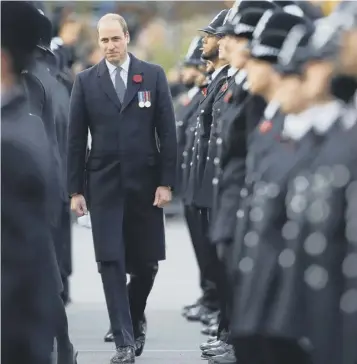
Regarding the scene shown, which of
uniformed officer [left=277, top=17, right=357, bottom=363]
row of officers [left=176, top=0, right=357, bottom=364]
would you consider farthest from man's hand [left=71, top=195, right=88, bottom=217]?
uniformed officer [left=277, top=17, right=357, bottom=363]

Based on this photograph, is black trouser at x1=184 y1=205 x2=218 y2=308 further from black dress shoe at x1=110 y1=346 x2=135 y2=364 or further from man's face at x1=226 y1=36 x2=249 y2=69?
man's face at x1=226 y1=36 x2=249 y2=69

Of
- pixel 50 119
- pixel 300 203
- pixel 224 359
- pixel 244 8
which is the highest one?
pixel 244 8

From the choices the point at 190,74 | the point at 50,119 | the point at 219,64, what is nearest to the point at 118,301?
the point at 50,119

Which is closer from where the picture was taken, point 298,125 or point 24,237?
point 24,237

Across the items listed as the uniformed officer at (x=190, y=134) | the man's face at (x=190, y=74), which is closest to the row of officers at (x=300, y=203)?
the uniformed officer at (x=190, y=134)

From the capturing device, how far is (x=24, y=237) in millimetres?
4699

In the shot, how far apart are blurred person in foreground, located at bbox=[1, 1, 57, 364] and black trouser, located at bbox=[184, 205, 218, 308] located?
141 inches

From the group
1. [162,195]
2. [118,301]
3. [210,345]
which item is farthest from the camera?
[210,345]

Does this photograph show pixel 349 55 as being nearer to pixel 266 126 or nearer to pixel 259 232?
pixel 266 126

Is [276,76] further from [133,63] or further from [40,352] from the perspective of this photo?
[133,63]

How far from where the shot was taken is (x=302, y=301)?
4777mm

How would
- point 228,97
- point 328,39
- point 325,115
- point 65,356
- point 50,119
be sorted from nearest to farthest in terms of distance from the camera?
point 325,115
point 328,39
point 65,356
point 228,97
point 50,119

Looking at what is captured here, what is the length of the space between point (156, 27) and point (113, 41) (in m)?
13.6

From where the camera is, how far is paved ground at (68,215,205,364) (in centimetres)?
789
